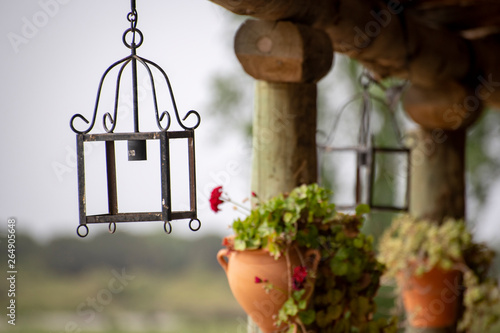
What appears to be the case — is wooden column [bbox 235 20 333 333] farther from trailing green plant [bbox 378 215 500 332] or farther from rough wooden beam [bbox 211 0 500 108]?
trailing green plant [bbox 378 215 500 332]

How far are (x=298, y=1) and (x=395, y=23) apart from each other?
3.09 ft

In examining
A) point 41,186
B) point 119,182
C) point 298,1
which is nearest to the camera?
point 119,182

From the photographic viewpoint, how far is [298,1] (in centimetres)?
210

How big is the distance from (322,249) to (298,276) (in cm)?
21

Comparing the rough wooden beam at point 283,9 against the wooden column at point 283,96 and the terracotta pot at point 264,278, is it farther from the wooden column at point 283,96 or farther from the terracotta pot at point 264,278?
the terracotta pot at point 264,278

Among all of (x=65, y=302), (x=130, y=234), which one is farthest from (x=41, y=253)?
(x=130, y=234)

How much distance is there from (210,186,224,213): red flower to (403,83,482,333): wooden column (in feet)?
6.03

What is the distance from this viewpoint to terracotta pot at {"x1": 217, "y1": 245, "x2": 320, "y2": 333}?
1992 mm

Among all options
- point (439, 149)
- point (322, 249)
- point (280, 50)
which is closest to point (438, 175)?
point (439, 149)

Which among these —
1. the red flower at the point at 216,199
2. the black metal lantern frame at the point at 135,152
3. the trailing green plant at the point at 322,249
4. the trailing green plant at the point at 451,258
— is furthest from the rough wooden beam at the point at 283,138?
the trailing green plant at the point at 451,258

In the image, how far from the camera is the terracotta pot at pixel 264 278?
6.54 ft

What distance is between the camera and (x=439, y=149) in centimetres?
356

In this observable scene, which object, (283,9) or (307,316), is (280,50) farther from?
(307,316)

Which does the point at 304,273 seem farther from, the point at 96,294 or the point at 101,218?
the point at 96,294
